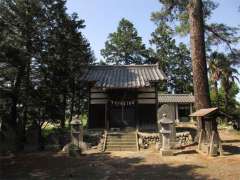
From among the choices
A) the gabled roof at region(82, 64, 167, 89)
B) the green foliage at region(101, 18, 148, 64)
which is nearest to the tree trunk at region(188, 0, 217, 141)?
the gabled roof at region(82, 64, 167, 89)

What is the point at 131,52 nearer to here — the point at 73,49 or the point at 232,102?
the point at 232,102

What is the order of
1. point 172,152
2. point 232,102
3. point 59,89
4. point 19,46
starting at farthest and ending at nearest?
point 232,102 → point 59,89 → point 19,46 → point 172,152

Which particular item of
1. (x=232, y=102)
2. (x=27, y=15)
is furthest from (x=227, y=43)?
(x=232, y=102)

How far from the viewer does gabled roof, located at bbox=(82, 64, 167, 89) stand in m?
19.6

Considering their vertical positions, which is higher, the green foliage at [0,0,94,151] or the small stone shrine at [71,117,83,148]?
the green foliage at [0,0,94,151]

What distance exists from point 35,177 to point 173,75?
38.7m

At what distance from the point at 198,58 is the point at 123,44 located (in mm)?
28800

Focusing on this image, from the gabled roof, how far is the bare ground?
19.9ft

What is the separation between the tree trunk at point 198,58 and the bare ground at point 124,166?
9.97 ft

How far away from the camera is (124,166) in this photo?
1147 centimetres

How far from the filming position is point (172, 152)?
13875 mm

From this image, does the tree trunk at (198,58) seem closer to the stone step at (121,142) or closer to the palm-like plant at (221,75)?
the stone step at (121,142)

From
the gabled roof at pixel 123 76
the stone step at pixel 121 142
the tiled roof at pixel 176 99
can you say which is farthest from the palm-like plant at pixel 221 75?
the stone step at pixel 121 142

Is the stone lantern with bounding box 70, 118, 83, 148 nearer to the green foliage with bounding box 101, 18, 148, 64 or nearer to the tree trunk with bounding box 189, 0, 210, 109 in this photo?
the tree trunk with bounding box 189, 0, 210, 109
